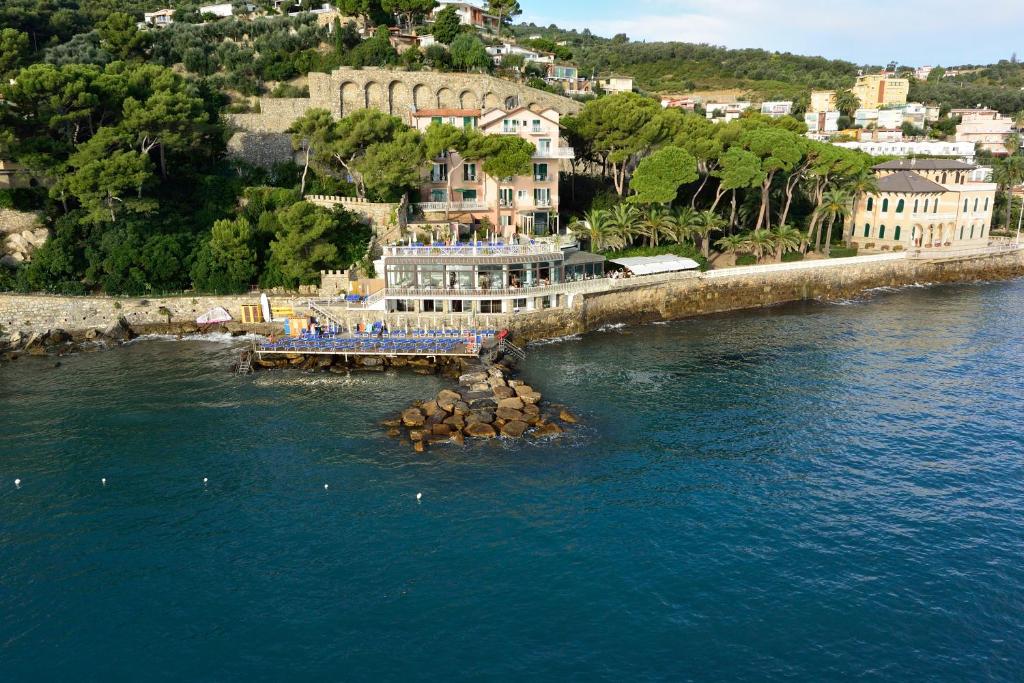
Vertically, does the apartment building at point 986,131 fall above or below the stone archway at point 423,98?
below

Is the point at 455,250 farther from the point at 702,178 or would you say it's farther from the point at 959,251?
the point at 959,251

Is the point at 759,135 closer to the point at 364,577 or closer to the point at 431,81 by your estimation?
the point at 431,81

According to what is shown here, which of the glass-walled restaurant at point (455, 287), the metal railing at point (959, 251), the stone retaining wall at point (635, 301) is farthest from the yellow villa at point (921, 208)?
the glass-walled restaurant at point (455, 287)

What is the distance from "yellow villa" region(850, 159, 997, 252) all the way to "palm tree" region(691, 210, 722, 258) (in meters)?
19.9

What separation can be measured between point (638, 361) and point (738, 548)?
66.6 feet

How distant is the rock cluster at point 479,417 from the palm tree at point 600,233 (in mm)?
24101

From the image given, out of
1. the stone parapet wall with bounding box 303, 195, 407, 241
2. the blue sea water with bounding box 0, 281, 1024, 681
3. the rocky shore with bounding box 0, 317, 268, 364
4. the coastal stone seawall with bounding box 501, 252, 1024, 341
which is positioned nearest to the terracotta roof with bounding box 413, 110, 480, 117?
the stone parapet wall with bounding box 303, 195, 407, 241

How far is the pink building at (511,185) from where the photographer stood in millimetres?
62312

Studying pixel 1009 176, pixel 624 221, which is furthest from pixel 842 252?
pixel 1009 176

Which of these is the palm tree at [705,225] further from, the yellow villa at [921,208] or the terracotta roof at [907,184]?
the terracotta roof at [907,184]

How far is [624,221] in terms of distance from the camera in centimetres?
5947

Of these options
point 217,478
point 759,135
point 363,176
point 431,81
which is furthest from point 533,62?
point 217,478

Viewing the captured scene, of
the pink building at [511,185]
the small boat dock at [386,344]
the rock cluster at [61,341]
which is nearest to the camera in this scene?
the small boat dock at [386,344]

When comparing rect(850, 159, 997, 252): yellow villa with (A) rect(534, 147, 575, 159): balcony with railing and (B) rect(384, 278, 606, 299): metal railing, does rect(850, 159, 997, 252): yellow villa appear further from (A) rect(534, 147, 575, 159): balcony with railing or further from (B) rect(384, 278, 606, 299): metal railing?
(B) rect(384, 278, 606, 299): metal railing
